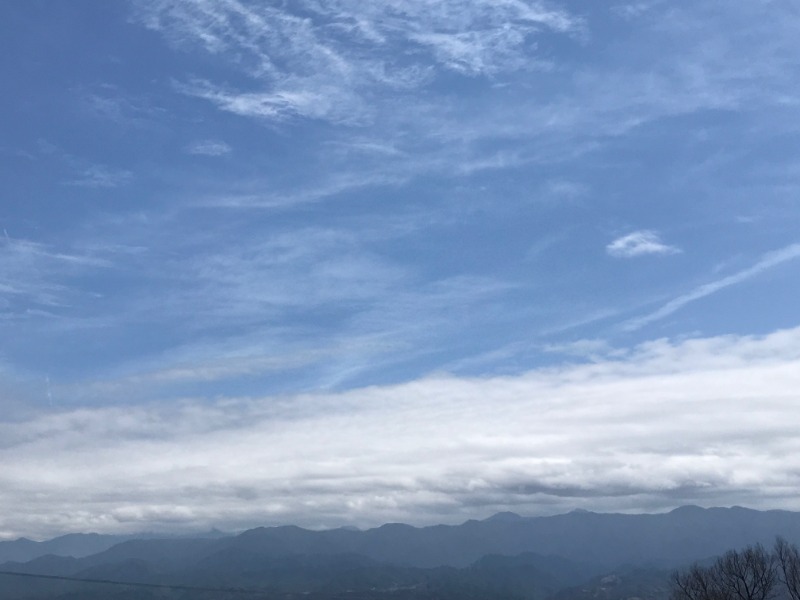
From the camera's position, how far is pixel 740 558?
614 feet

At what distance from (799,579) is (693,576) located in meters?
27.2

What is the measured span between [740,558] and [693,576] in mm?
12145

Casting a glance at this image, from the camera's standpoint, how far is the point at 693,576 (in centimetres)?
18538

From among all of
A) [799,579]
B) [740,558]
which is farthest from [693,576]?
[799,579]

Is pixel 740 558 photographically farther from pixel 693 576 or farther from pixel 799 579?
pixel 799 579

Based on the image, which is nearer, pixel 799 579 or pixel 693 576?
pixel 799 579

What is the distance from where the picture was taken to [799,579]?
16262cm

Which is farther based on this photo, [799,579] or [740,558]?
[740,558]

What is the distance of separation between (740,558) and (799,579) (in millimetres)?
24811
